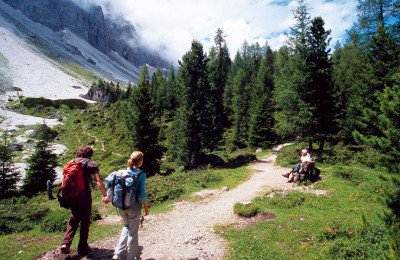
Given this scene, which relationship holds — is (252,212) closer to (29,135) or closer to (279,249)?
(279,249)

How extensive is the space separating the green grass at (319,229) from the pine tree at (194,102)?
1310 centimetres

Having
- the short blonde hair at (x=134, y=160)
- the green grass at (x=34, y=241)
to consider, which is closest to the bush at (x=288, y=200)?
the green grass at (x=34, y=241)

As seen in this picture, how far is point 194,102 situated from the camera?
1001 inches

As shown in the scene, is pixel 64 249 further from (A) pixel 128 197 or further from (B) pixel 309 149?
(B) pixel 309 149

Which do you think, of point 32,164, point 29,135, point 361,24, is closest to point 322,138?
point 361,24

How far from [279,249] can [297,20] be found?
27.4m

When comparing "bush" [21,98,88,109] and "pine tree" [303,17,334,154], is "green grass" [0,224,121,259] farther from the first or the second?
"bush" [21,98,88,109]

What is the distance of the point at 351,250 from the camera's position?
6.90 metres

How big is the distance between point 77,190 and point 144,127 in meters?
21.9

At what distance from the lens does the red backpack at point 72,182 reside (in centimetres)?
642

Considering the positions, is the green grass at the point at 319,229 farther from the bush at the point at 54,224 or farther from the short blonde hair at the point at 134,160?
the bush at the point at 54,224

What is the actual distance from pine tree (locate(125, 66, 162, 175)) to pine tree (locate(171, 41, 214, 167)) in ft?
14.4

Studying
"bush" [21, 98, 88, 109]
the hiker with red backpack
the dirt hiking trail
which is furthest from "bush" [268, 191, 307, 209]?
"bush" [21, 98, 88, 109]

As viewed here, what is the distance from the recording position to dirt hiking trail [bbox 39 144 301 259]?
25.3ft
